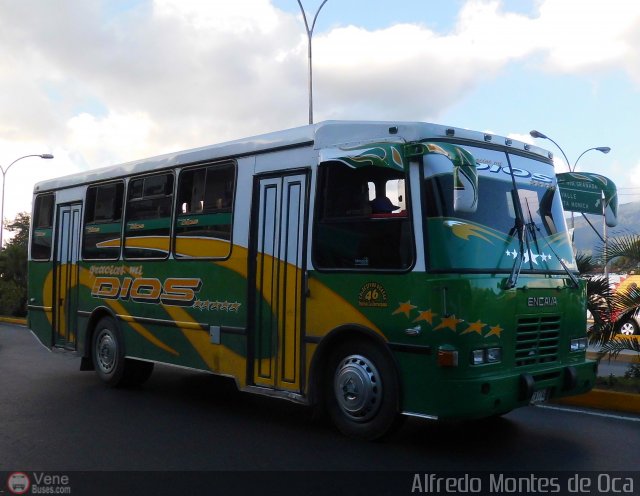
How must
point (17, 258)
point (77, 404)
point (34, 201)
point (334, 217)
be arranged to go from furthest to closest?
point (17, 258) < point (34, 201) < point (77, 404) < point (334, 217)

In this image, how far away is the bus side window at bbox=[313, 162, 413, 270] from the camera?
636 centimetres

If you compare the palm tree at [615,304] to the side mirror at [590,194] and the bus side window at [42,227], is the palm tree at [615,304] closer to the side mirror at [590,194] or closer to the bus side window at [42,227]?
the side mirror at [590,194]

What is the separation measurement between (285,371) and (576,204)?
7.76m

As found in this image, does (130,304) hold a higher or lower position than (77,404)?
higher

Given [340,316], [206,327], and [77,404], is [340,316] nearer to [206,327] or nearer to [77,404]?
[206,327]

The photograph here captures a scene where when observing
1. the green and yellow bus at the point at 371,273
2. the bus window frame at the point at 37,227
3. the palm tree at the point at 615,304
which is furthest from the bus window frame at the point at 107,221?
the palm tree at the point at 615,304

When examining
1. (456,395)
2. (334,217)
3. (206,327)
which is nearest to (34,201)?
(206,327)

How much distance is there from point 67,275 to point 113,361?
1.82 m

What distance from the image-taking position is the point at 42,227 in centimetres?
1162

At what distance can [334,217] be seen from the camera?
6883mm

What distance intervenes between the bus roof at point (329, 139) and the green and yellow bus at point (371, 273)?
2 cm

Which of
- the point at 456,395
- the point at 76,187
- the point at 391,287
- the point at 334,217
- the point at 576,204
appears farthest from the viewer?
the point at 576,204

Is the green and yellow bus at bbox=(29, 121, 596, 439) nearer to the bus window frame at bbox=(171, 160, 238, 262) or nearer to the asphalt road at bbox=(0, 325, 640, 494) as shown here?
the bus window frame at bbox=(171, 160, 238, 262)

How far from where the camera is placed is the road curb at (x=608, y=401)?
27.1 feet
